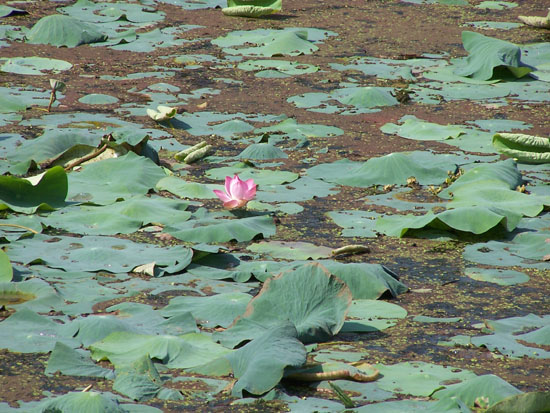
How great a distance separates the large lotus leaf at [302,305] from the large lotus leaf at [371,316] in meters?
0.10

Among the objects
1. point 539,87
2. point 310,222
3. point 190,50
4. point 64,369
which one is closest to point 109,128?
point 310,222

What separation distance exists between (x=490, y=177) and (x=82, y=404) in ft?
7.18

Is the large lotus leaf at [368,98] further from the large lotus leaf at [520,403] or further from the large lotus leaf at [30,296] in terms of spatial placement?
the large lotus leaf at [520,403]

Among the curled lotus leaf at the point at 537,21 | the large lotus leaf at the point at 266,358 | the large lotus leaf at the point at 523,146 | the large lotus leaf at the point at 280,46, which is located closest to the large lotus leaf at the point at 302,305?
the large lotus leaf at the point at 266,358

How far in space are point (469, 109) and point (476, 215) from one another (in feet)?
5.89

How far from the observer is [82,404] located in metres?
1.61

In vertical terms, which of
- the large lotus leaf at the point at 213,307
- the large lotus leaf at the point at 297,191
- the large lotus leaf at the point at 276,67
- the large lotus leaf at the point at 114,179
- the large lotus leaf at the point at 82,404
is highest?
the large lotus leaf at the point at 82,404

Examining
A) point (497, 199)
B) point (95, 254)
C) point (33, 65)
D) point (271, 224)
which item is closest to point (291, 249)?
point (271, 224)

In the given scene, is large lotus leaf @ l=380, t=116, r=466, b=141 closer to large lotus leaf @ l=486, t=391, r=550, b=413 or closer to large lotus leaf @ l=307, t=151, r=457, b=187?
large lotus leaf @ l=307, t=151, r=457, b=187

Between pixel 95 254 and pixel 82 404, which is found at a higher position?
pixel 82 404

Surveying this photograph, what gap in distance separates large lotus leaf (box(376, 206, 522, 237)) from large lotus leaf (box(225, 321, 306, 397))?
1.07m

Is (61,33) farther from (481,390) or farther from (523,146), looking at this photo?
(481,390)

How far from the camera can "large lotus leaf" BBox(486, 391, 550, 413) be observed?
1624 millimetres

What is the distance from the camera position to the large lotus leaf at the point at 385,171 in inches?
136
